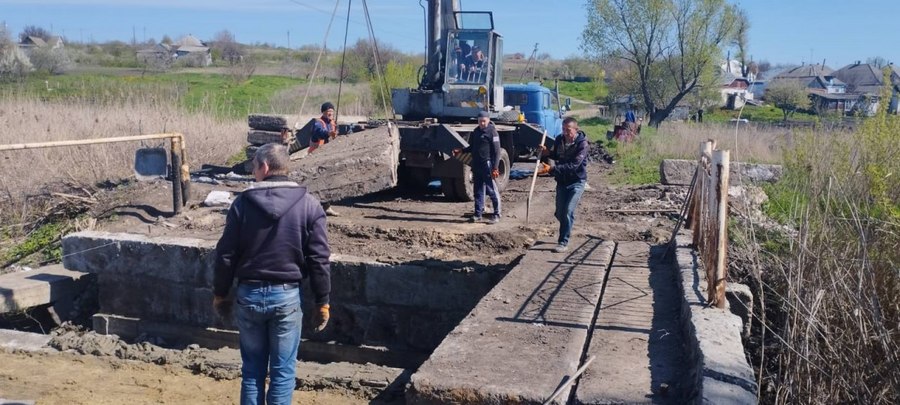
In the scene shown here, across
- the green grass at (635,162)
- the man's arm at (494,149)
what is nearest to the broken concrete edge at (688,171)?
the green grass at (635,162)

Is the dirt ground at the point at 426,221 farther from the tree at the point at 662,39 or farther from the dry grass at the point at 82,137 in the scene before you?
the tree at the point at 662,39

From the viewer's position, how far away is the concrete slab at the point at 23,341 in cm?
759

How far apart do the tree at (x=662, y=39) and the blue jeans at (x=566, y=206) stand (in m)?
30.8

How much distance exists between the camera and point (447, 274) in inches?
305

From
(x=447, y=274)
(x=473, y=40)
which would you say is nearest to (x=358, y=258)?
(x=447, y=274)

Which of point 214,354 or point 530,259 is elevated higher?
point 530,259

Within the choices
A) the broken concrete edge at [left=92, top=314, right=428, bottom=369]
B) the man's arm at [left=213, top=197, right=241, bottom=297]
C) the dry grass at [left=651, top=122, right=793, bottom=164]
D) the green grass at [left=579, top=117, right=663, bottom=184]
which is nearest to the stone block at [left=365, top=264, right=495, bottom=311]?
the broken concrete edge at [left=92, top=314, right=428, bottom=369]

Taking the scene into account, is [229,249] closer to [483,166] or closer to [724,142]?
[483,166]

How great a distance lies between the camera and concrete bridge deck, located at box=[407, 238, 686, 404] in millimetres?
4145

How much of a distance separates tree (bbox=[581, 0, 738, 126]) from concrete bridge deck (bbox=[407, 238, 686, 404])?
32253mm

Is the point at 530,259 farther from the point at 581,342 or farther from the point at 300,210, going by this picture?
the point at 300,210

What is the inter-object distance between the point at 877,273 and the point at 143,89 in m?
19.6

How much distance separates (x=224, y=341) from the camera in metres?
8.45

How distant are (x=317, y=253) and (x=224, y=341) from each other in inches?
173
